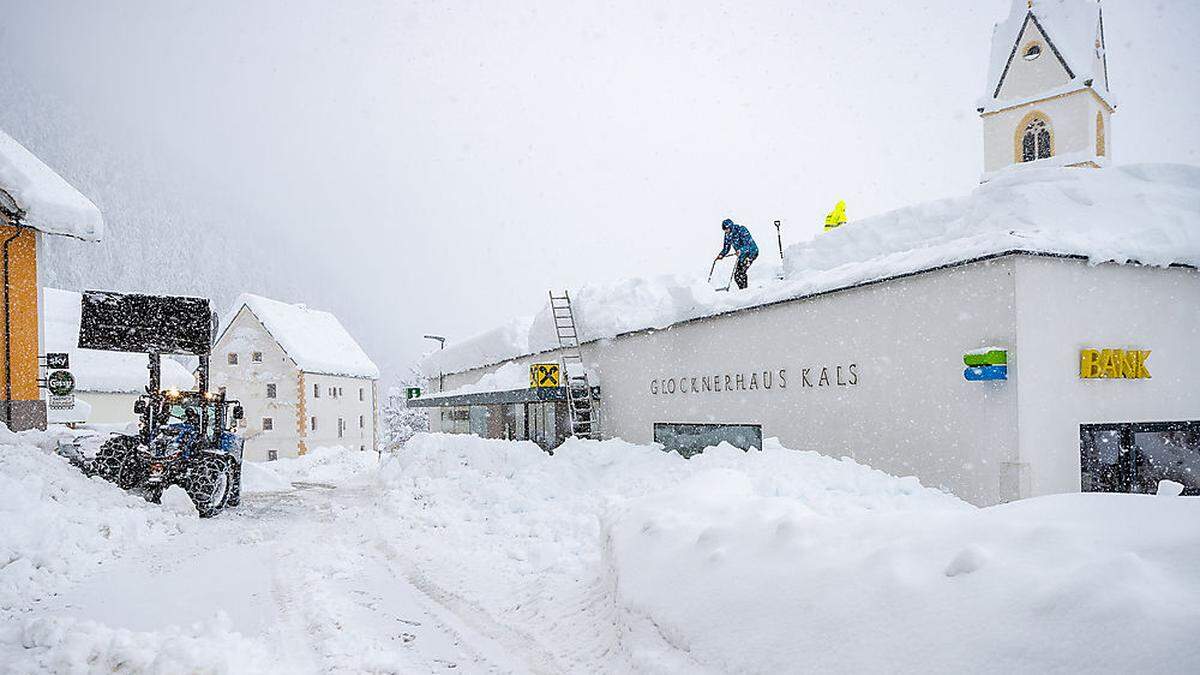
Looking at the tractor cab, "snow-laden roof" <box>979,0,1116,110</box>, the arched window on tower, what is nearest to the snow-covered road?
the tractor cab

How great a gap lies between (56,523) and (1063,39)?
3872 cm

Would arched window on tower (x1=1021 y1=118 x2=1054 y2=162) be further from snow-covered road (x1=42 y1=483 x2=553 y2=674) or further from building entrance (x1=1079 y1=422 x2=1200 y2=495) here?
snow-covered road (x1=42 y1=483 x2=553 y2=674)

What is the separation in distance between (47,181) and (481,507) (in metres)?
13.5

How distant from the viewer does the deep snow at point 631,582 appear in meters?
3.21

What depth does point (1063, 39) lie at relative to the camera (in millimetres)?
31375

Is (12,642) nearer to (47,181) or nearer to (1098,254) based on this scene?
(1098,254)

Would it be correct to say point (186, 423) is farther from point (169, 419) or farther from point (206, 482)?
point (206, 482)

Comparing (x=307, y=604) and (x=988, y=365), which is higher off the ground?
(x=988, y=365)

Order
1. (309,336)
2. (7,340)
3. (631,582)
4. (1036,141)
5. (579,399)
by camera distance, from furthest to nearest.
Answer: (309,336), (1036,141), (579,399), (7,340), (631,582)

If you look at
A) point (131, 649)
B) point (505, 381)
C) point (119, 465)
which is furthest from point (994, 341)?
point (505, 381)

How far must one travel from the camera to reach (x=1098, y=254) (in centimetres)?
932

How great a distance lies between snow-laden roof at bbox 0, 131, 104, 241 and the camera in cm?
1558

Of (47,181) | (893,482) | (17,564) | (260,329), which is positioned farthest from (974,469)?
(260,329)

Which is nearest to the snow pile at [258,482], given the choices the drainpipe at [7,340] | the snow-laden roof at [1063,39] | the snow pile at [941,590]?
the drainpipe at [7,340]
